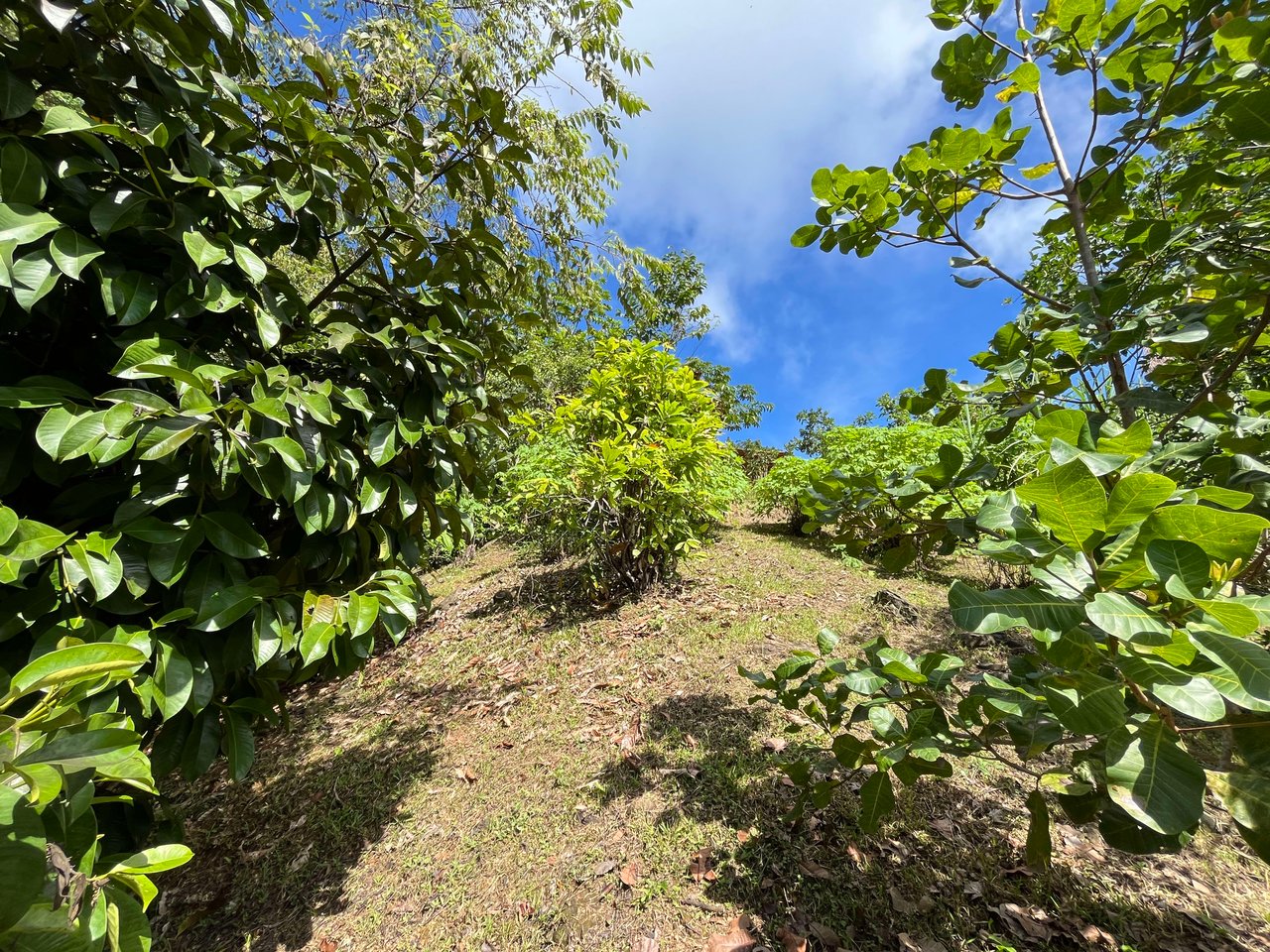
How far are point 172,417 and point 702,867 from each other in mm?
2256

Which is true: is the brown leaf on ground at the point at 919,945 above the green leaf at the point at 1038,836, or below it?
below

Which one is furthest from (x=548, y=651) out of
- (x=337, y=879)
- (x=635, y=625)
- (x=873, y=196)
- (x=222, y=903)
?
(x=873, y=196)

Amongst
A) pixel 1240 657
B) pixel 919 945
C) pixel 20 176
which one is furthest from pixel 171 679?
pixel 919 945

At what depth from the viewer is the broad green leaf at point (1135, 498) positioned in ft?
2.04

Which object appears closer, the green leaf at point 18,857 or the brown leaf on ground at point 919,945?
the green leaf at point 18,857

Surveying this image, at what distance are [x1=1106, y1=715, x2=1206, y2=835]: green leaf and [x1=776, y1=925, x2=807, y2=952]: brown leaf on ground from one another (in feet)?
4.46

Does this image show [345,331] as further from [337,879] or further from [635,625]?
[635,625]

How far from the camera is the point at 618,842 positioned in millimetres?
1969

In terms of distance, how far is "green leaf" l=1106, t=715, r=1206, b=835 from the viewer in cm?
61

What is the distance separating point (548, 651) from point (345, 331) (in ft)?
9.94

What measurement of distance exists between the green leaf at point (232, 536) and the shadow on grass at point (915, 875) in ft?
6.31

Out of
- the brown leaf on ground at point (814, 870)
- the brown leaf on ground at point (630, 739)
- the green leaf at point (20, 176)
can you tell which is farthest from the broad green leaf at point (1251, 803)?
the green leaf at point (20, 176)

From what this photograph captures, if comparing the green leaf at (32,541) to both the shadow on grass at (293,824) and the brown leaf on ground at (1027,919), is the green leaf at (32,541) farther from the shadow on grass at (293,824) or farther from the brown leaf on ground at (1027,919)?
the brown leaf on ground at (1027,919)

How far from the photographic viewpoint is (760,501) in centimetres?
791
